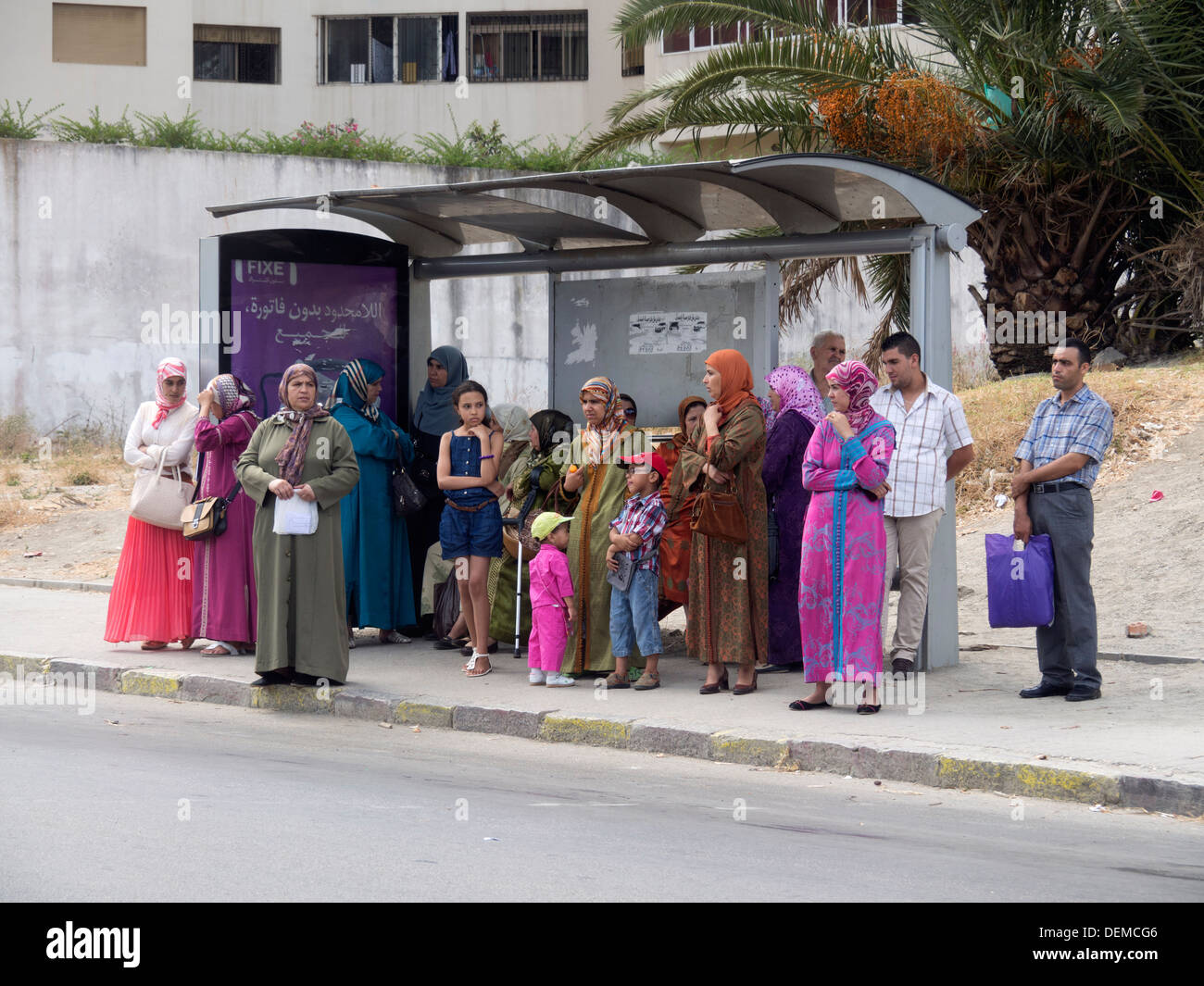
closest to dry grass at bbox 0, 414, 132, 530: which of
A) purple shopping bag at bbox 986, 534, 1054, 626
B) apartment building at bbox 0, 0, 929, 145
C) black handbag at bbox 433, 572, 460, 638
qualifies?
black handbag at bbox 433, 572, 460, 638

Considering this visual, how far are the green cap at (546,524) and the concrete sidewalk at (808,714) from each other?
969 millimetres

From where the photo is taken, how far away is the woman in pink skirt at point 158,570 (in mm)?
10328

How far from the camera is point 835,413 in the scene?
7.97 metres

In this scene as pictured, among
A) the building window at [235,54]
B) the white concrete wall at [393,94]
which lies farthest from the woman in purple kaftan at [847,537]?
the building window at [235,54]

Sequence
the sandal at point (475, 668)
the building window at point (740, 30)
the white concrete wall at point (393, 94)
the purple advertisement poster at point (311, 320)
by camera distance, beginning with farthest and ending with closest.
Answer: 1. the white concrete wall at point (393, 94)
2. the building window at point (740, 30)
3. the purple advertisement poster at point (311, 320)
4. the sandal at point (475, 668)

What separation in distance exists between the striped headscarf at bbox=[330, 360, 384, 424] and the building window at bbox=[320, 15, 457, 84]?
21.3 meters

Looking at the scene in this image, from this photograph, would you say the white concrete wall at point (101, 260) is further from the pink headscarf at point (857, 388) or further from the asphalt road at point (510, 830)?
the asphalt road at point (510, 830)

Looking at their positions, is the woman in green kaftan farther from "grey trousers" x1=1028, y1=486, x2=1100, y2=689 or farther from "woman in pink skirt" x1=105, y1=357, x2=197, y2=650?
"woman in pink skirt" x1=105, y1=357, x2=197, y2=650

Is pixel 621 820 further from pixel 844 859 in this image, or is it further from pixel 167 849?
pixel 167 849

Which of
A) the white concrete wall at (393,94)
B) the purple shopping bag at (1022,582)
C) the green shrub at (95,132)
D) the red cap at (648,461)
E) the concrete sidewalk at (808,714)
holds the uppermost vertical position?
the white concrete wall at (393,94)

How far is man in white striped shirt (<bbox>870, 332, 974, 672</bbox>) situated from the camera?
27.8 ft

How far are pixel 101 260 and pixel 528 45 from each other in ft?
39.0

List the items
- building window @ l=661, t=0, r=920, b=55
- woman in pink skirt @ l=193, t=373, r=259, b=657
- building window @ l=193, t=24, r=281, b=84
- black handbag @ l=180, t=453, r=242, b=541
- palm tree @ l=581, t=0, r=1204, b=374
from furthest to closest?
building window @ l=193, t=24, r=281, b=84 → building window @ l=661, t=0, r=920, b=55 → palm tree @ l=581, t=0, r=1204, b=374 → woman in pink skirt @ l=193, t=373, r=259, b=657 → black handbag @ l=180, t=453, r=242, b=541

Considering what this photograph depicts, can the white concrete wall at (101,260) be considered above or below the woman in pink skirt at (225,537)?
above
